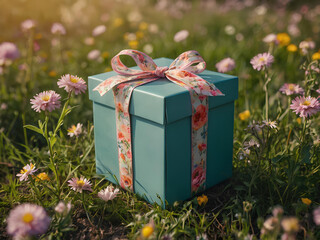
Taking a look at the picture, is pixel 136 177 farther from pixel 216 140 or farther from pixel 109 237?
pixel 216 140

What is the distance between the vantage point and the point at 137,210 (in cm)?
154

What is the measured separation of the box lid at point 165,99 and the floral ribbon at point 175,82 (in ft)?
0.10

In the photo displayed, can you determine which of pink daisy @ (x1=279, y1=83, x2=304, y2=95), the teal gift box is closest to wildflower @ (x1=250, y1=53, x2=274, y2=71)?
pink daisy @ (x1=279, y1=83, x2=304, y2=95)

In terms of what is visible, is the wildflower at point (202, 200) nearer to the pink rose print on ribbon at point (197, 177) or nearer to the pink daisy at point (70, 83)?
the pink rose print on ribbon at point (197, 177)

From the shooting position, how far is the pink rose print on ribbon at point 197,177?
1.62 m

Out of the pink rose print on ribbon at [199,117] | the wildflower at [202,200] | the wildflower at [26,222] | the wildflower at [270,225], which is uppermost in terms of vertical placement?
the pink rose print on ribbon at [199,117]

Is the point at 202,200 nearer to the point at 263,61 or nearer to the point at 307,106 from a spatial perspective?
the point at 307,106

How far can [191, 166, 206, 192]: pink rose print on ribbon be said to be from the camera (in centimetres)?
162

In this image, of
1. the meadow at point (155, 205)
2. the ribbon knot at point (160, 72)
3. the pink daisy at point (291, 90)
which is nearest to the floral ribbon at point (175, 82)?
the ribbon knot at point (160, 72)

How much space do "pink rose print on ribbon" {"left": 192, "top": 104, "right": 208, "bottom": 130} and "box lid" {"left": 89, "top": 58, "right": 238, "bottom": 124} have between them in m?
0.04

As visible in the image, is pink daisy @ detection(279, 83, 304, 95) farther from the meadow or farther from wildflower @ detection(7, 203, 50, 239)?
wildflower @ detection(7, 203, 50, 239)

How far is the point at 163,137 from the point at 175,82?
0.24m

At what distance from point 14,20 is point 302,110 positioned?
3345 mm

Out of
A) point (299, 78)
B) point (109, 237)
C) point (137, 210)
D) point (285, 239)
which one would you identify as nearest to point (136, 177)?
point (137, 210)
